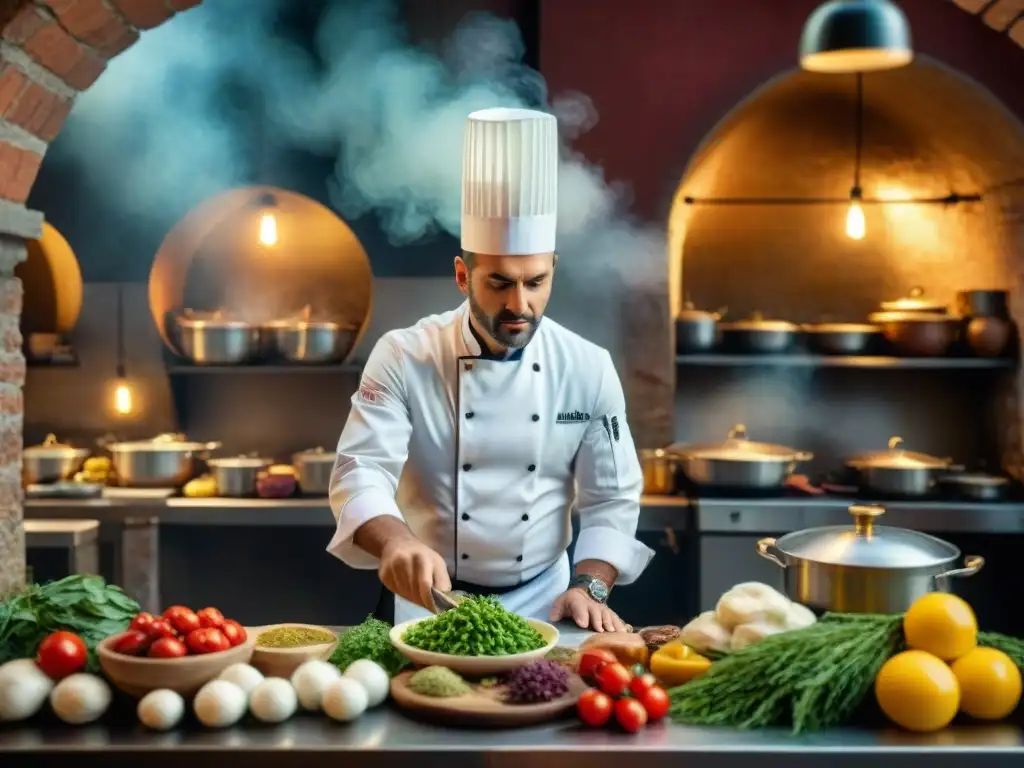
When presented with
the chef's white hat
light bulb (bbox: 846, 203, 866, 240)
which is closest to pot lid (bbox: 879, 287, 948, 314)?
light bulb (bbox: 846, 203, 866, 240)

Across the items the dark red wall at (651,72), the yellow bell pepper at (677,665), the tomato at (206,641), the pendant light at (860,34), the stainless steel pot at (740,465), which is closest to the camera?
the tomato at (206,641)

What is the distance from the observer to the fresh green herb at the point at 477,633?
2023 millimetres

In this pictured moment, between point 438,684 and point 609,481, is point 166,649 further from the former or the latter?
point 609,481

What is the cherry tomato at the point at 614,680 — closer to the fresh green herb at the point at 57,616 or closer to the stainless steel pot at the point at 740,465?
the fresh green herb at the point at 57,616

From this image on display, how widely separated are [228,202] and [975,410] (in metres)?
3.87

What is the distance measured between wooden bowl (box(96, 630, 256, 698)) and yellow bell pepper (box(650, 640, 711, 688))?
800 mm

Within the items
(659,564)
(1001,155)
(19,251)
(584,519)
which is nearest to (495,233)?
(584,519)

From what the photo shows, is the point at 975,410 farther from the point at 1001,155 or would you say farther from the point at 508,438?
the point at 508,438

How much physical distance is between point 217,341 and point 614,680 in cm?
365

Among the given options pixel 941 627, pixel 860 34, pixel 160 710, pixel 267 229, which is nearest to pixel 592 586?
pixel 941 627

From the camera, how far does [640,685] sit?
1.92 meters

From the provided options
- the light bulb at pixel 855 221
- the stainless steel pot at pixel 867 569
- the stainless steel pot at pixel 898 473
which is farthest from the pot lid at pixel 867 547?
the light bulb at pixel 855 221

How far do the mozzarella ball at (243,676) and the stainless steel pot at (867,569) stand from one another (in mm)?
1068

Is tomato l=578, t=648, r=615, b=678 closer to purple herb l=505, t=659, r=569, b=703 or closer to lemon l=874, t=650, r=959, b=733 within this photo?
purple herb l=505, t=659, r=569, b=703
